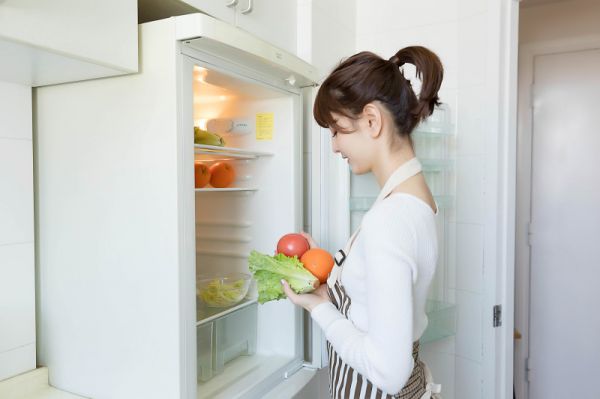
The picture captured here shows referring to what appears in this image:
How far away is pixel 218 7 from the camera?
3.98 ft

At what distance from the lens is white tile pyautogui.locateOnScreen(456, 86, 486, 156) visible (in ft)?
5.58

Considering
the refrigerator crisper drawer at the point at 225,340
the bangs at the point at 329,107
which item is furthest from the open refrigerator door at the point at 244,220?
the bangs at the point at 329,107

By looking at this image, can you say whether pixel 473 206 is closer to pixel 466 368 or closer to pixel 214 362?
pixel 466 368

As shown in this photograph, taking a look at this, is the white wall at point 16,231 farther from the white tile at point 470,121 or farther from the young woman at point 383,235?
the white tile at point 470,121

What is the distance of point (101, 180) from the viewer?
1.13 m

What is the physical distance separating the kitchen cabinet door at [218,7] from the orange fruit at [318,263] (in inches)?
25.8

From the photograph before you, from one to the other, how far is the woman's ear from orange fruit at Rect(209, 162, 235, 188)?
0.78 metres

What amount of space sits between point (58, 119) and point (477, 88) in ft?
4.48

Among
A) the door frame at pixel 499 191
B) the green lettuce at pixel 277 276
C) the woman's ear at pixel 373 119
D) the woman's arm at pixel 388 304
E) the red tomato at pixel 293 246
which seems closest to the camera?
the woman's arm at pixel 388 304

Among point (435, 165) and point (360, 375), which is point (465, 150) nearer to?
point (435, 165)

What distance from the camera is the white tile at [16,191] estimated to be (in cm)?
121

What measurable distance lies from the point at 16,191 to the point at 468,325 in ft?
5.06

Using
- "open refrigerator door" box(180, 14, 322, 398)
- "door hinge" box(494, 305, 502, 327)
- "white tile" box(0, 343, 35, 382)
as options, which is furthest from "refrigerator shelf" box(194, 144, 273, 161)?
"door hinge" box(494, 305, 502, 327)

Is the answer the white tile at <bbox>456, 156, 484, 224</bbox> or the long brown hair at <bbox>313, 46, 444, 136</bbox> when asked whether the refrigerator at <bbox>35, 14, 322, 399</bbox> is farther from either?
the white tile at <bbox>456, 156, 484, 224</bbox>
